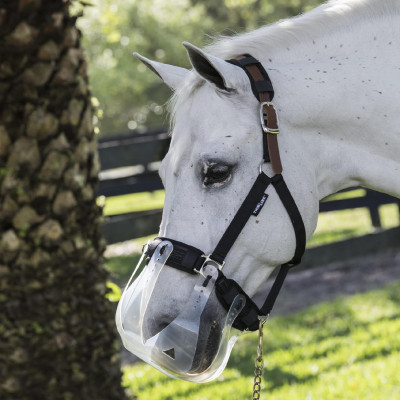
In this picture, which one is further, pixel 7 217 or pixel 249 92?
pixel 7 217

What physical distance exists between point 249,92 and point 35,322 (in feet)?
4.20

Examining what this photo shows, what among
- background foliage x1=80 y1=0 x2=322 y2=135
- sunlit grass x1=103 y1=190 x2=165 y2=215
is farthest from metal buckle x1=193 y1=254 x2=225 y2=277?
background foliage x1=80 y1=0 x2=322 y2=135

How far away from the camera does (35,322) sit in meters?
2.54

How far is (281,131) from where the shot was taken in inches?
90.6

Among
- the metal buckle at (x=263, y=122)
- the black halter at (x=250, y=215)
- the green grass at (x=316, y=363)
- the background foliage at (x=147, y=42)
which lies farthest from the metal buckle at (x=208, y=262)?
the background foliage at (x=147, y=42)

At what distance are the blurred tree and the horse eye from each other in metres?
0.67

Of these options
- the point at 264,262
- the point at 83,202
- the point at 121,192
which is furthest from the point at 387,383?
the point at 121,192

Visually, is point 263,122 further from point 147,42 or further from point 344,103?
point 147,42

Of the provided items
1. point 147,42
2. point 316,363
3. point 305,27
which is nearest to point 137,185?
point 316,363

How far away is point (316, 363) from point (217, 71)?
3.25 meters

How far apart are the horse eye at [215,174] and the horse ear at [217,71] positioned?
0.95ft

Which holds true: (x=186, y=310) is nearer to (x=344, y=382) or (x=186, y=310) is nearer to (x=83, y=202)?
(x=83, y=202)

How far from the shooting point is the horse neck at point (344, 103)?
92.4 inches

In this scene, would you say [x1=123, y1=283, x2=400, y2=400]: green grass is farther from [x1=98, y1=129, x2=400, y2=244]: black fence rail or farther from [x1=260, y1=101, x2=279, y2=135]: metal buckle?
[x1=260, y1=101, x2=279, y2=135]: metal buckle
